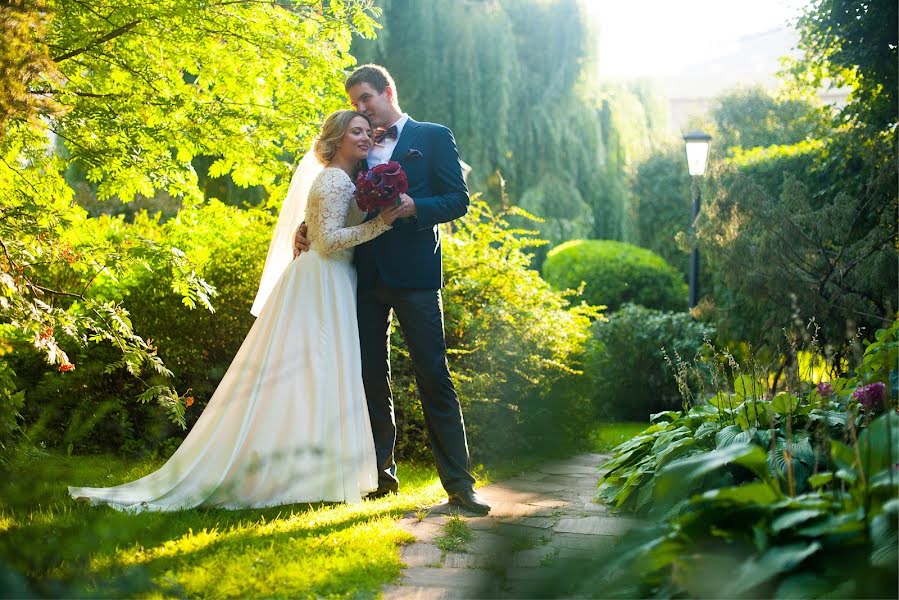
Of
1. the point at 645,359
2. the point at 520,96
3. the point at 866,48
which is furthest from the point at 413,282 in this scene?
the point at 520,96

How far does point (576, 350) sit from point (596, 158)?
9.98 m

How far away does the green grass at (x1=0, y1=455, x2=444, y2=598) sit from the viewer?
1.23 m

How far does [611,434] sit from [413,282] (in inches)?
154

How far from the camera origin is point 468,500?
3.99 meters

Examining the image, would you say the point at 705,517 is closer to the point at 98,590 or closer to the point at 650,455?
the point at 98,590

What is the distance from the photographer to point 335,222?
13.5 ft

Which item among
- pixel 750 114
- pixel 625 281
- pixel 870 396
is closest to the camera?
pixel 870 396

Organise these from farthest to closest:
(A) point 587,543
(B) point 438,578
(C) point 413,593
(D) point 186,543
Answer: (D) point 186,543, (B) point 438,578, (C) point 413,593, (A) point 587,543

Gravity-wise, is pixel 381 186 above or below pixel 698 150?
below

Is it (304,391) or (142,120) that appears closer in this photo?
(304,391)

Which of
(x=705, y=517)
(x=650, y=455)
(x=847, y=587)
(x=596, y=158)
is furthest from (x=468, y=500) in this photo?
(x=596, y=158)

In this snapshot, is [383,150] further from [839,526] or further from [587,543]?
[587,543]

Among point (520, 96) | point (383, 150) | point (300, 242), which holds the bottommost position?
point (300, 242)

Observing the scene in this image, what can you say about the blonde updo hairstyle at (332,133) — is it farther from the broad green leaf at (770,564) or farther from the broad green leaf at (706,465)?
the broad green leaf at (770,564)
